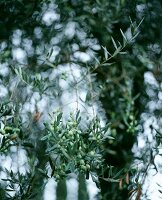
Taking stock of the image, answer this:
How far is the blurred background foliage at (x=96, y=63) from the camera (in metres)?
2.77

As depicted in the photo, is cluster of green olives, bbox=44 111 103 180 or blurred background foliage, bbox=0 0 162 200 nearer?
cluster of green olives, bbox=44 111 103 180

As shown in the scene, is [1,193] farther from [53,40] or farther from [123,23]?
[123,23]

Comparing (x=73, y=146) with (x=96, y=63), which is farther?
(x=96, y=63)

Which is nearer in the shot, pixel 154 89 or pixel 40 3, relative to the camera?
pixel 40 3

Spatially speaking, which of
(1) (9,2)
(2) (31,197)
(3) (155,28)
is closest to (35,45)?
(1) (9,2)

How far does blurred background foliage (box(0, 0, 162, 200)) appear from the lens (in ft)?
9.10

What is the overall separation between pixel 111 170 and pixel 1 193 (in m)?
0.63

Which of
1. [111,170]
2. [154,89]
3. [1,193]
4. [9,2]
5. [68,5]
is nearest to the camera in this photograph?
[111,170]

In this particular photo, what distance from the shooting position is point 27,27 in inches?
116

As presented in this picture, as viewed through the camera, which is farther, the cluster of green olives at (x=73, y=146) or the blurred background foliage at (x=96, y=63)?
the blurred background foliage at (x=96, y=63)

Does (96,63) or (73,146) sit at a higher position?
(96,63)

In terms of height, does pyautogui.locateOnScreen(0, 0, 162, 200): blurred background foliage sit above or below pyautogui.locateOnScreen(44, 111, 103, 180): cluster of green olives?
above

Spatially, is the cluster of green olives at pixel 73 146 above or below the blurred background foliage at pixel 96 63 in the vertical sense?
below

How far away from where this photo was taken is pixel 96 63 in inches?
106
